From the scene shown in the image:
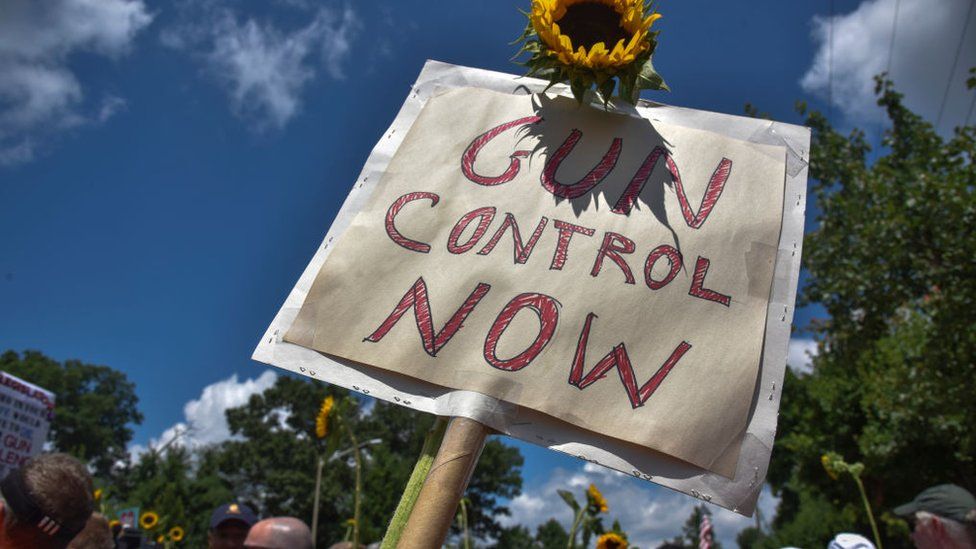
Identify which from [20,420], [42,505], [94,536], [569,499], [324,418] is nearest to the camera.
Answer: [42,505]

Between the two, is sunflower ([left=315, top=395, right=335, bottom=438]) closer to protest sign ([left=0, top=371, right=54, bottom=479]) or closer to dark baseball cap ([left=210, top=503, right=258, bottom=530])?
dark baseball cap ([left=210, top=503, right=258, bottom=530])

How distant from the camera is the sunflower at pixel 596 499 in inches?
195

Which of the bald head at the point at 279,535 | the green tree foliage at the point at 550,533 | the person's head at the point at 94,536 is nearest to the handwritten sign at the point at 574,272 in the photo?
the person's head at the point at 94,536

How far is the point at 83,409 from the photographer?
65812 mm

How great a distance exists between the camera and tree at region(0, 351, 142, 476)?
6342cm

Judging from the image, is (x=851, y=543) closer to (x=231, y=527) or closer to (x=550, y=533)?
(x=231, y=527)

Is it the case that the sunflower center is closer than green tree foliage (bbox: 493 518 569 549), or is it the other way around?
the sunflower center

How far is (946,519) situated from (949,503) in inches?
2.3

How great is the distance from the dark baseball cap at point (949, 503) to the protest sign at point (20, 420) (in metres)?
8.58

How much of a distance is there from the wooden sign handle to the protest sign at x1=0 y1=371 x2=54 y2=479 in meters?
8.35

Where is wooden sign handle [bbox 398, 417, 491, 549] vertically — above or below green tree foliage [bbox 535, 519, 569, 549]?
below

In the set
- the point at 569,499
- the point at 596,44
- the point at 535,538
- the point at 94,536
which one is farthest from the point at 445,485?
the point at 535,538

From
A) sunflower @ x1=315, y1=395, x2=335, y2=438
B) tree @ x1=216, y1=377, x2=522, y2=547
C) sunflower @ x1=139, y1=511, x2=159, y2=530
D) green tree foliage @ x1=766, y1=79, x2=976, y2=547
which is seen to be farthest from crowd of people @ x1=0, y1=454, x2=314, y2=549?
tree @ x1=216, y1=377, x2=522, y2=547

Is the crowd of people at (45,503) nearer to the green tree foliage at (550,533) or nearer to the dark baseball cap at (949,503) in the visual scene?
the dark baseball cap at (949,503)
